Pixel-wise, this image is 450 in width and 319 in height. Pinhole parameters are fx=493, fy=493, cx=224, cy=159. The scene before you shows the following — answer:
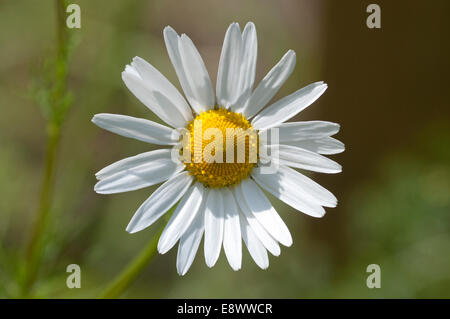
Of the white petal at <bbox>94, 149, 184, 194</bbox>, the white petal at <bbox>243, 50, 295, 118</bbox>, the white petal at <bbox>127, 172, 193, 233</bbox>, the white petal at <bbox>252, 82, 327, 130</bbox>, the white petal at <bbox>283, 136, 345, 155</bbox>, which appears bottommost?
the white petal at <bbox>127, 172, 193, 233</bbox>

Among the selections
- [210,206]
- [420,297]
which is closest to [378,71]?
[420,297]

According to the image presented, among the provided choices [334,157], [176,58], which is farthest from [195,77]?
[334,157]

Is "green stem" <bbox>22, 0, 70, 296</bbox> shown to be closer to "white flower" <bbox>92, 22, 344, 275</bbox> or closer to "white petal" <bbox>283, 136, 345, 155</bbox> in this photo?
"white flower" <bbox>92, 22, 344, 275</bbox>

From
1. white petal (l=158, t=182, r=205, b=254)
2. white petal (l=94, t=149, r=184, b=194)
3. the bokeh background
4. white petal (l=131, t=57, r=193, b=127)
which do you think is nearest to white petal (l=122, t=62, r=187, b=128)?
white petal (l=131, t=57, r=193, b=127)

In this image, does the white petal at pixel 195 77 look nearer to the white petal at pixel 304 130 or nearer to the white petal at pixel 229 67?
the white petal at pixel 229 67

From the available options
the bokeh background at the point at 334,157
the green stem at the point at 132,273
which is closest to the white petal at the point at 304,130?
the green stem at the point at 132,273
